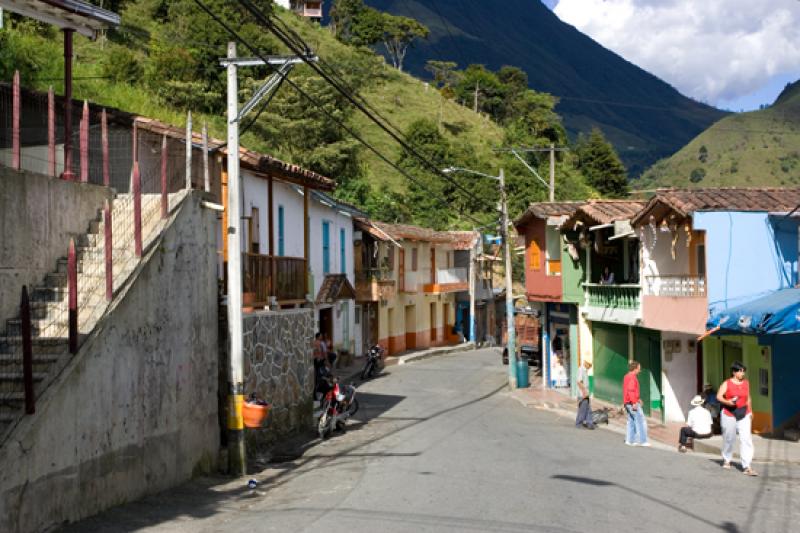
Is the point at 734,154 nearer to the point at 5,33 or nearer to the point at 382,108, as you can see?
the point at 382,108

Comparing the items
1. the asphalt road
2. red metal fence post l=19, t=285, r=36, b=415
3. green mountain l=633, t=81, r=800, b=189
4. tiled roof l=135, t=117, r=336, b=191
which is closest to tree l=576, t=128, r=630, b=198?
green mountain l=633, t=81, r=800, b=189

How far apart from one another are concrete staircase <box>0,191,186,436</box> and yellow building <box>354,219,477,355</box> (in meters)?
27.0

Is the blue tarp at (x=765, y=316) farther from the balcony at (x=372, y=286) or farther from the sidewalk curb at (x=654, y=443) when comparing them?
the balcony at (x=372, y=286)

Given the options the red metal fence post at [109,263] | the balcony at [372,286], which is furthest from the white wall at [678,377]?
the balcony at [372,286]

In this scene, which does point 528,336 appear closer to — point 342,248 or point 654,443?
point 342,248

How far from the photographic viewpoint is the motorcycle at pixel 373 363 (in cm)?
3416

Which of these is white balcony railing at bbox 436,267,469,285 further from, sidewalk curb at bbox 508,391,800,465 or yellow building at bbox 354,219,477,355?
sidewalk curb at bbox 508,391,800,465

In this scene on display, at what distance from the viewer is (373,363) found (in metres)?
34.6

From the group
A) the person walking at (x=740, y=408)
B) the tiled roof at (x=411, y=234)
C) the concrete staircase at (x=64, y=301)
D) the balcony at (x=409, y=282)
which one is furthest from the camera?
the balcony at (x=409, y=282)

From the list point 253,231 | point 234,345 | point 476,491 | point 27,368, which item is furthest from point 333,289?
point 27,368

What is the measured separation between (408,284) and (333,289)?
1535 cm

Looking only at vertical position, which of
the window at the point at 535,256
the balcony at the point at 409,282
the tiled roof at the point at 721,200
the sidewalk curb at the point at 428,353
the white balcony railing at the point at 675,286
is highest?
the tiled roof at the point at 721,200

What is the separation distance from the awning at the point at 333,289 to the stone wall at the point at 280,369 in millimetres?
12643

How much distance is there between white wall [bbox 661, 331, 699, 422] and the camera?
2436 cm
